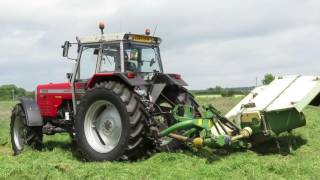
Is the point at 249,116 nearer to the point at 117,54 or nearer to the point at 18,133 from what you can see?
the point at 117,54

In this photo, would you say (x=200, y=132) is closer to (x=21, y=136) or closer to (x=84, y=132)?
(x=84, y=132)

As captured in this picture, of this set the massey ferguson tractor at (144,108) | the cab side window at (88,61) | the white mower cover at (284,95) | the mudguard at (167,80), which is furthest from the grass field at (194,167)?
the cab side window at (88,61)

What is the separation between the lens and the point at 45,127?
10125 mm

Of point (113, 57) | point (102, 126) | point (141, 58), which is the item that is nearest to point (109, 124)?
point (102, 126)

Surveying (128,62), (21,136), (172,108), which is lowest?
(21,136)

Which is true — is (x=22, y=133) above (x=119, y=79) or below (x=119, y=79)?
below

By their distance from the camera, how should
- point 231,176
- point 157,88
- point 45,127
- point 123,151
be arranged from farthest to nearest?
point 45,127 < point 157,88 < point 123,151 < point 231,176

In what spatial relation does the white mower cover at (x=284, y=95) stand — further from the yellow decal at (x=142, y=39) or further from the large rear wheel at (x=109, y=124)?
the yellow decal at (x=142, y=39)

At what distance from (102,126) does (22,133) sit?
2.78 m

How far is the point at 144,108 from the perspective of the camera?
25.4 ft

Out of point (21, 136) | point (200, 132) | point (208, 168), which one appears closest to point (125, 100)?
point (200, 132)

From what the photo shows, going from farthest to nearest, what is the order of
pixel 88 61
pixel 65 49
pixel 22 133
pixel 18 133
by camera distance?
pixel 18 133 < pixel 22 133 < pixel 65 49 < pixel 88 61

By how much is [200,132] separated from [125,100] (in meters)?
1.34

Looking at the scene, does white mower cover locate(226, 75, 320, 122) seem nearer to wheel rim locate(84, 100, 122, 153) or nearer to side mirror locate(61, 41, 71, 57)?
wheel rim locate(84, 100, 122, 153)
